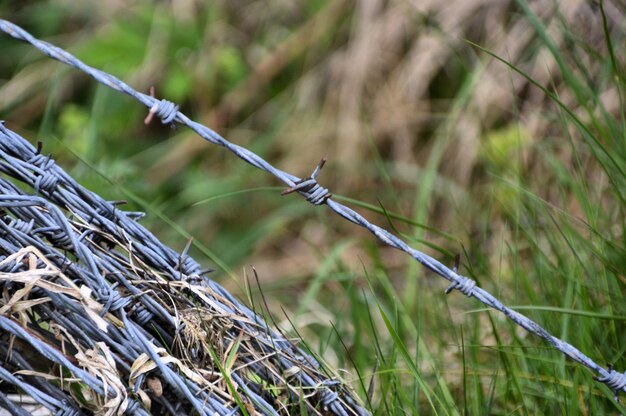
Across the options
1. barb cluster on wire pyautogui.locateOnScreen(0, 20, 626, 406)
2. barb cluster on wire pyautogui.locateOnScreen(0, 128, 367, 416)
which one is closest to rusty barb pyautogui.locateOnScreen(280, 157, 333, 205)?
barb cluster on wire pyautogui.locateOnScreen(0, 20, 626, 406)

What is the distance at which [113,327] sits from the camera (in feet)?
3.84

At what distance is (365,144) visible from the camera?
4066mm

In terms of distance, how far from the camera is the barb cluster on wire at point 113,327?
1148mm

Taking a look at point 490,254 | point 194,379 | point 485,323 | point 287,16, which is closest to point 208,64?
point 287,16

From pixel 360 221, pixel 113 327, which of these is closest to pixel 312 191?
pixel 360 221

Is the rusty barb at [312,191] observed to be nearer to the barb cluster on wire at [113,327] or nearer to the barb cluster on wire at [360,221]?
the barb cluster on wire at [360,221]

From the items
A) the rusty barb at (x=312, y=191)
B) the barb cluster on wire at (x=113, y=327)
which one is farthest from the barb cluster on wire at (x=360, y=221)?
the barb cluster on wire at (x=113, y=327)

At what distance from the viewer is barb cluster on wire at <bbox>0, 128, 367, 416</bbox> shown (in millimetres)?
1148

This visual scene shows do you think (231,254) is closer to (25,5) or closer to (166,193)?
(166,193)

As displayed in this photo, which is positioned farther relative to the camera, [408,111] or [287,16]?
[287,16]

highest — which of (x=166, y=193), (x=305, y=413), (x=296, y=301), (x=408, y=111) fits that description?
(x=166, y=193)

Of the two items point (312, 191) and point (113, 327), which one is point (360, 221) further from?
point (113, 327)

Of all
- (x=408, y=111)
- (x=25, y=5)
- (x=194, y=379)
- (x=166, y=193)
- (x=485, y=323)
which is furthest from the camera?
(x=25, y=5)

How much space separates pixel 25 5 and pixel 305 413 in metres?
4.19
